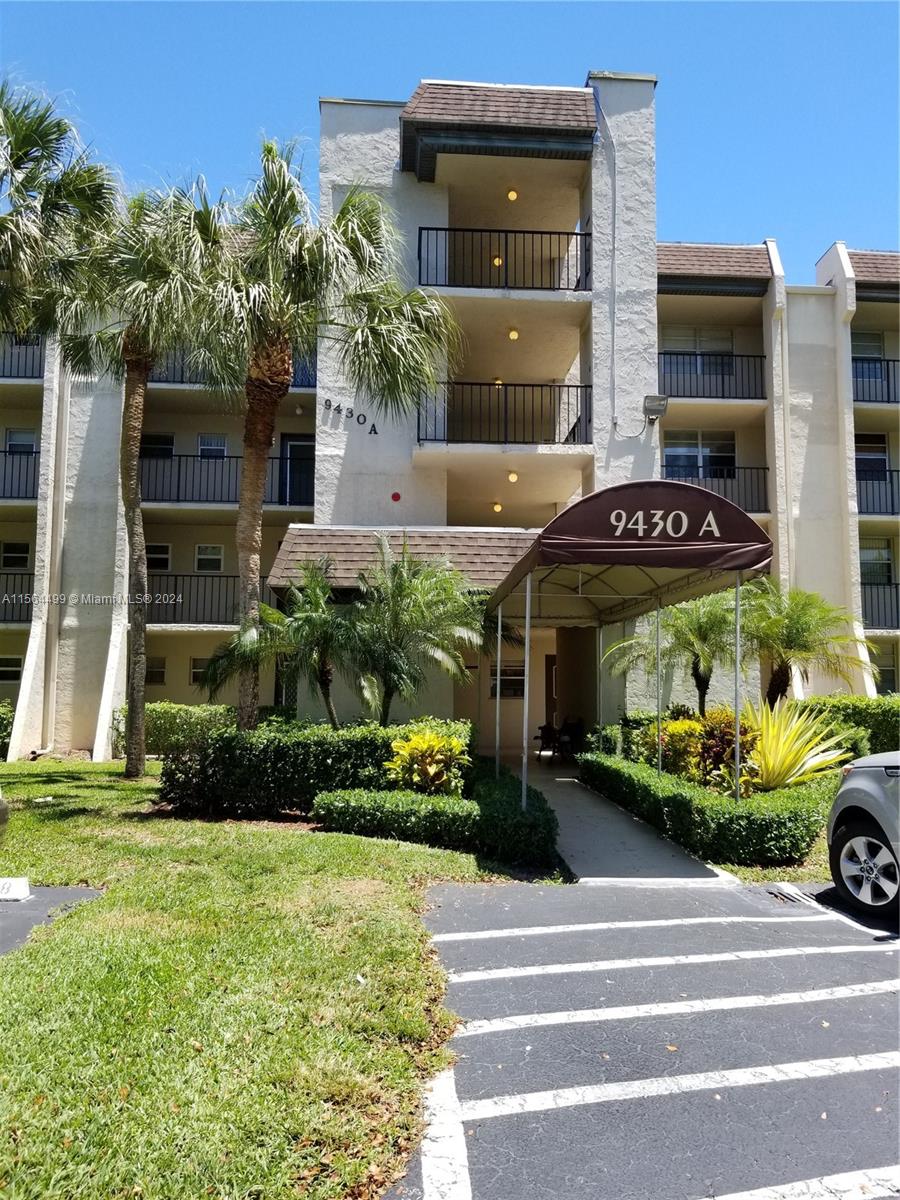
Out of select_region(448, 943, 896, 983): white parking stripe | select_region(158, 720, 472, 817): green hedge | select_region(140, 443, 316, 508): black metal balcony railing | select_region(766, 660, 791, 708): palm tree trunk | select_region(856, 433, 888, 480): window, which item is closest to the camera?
select_region(448, 943, 896, 983): white parking stripe

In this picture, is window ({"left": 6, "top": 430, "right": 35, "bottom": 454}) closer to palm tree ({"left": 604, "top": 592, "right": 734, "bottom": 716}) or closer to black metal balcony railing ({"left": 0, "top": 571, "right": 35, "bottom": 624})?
black metal balcony railing ({"left": 0, "top": 571, "right": 35, "bottom": 624})

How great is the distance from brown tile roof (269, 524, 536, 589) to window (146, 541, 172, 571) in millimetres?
7536

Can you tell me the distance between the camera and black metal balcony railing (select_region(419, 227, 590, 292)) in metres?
17.8

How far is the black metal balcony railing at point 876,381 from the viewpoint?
2098 centimetres

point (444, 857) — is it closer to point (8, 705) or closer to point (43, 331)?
point (43, 331)

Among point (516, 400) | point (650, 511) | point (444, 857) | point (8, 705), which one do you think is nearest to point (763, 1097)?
point (444, 857)

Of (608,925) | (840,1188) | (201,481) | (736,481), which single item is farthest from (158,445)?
(840,1188)

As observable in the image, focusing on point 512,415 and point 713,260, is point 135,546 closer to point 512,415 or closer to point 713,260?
point 512,415

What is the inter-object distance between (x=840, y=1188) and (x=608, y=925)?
11.0ft

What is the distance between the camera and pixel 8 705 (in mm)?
19391

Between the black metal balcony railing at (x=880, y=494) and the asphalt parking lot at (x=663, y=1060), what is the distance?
16.6 metres

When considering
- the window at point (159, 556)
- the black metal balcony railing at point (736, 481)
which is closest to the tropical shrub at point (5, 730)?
the window at point (159, 556)

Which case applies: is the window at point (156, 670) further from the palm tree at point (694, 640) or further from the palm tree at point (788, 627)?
the palm tree at point (788, 627)

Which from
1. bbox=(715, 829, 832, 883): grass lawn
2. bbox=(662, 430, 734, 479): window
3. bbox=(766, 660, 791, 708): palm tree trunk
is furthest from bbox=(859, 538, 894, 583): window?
bbox=(715, 829, 832, 883): grass lawn
